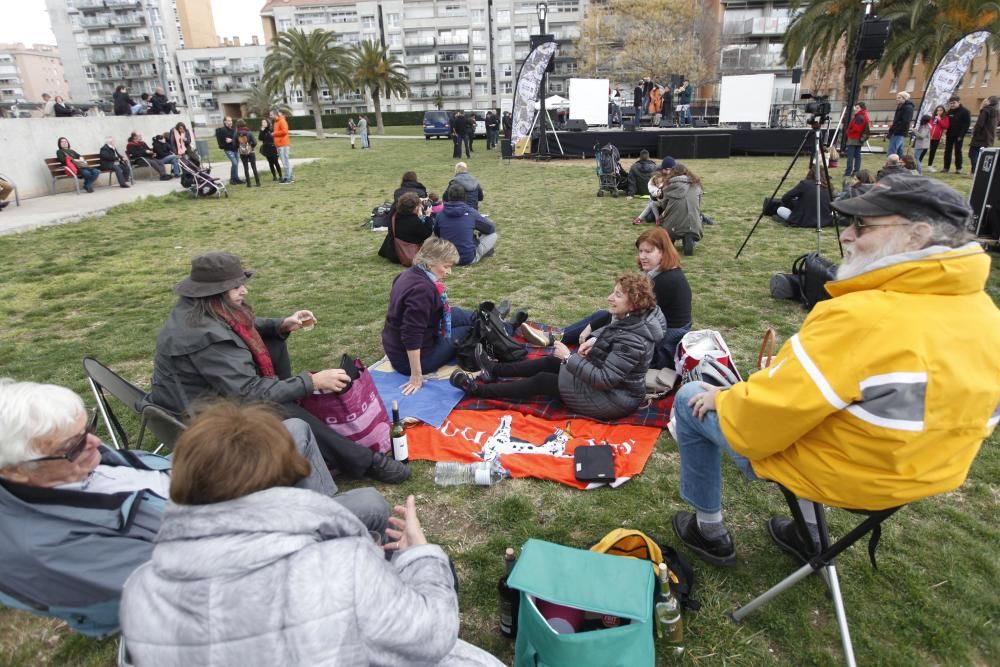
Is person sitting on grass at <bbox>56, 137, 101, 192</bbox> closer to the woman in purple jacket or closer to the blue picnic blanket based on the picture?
the blue picnic blanket

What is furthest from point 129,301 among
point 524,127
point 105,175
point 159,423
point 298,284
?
point 524,127

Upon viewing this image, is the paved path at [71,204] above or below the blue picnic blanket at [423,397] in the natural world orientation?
above

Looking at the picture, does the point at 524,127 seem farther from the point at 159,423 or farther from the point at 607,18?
the point at 607,18

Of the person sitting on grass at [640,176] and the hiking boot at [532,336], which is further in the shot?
the person sitting on grass at [640,176]

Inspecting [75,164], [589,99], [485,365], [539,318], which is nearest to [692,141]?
[589,99]

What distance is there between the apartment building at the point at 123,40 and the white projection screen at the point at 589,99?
7427 cm

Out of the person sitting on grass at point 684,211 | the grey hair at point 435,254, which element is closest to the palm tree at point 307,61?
the person sitting on grass at point 684,211

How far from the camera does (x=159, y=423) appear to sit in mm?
2873

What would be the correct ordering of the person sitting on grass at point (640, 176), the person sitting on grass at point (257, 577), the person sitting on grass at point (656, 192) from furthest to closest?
the person sitting on grass at point (640, 176) < the person sitting on grass at point (656, 192) < the person sitting on grass at point (257, 577)

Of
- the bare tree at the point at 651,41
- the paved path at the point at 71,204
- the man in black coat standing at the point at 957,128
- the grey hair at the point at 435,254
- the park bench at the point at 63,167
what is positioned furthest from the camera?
the bare tree at the point at 651,41

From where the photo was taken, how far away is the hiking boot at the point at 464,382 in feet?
14.8

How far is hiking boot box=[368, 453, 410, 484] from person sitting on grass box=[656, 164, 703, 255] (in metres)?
5.95

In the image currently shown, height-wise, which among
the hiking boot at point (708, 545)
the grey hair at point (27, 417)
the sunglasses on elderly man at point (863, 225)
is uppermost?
the sunglasses on elderly man at point (863, 225)

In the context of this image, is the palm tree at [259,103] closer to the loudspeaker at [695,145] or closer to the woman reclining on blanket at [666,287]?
the loudspeaker at [695,145]
